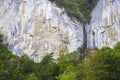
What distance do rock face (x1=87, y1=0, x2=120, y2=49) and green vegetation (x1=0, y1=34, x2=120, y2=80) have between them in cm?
374

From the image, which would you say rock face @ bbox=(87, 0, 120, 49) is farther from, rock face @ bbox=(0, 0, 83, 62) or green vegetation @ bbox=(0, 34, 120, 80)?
green vegetation @ bbox=(0, 34, 120, 80)

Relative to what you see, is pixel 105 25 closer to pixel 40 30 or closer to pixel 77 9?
pixel 77 9

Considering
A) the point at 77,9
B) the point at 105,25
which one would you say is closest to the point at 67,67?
the point at 105,25

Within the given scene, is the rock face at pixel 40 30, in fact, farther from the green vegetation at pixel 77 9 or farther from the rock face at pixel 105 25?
the rock face at pixel 105 25

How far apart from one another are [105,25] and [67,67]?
34.0 ft

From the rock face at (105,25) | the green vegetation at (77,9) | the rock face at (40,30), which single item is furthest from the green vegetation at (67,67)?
the green vegetation at (77,9)

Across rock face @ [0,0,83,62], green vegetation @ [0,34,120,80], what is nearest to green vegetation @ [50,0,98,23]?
rock face @ [0,0,83,62]

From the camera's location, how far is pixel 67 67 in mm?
27688

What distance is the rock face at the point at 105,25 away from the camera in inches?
1367

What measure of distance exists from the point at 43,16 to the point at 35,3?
89.9 inches

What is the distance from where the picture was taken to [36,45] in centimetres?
3712

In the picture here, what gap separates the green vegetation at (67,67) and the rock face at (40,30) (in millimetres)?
1957

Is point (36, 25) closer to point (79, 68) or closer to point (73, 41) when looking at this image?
point (73, 41)

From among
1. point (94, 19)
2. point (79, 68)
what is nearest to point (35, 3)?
point (94, 19)
